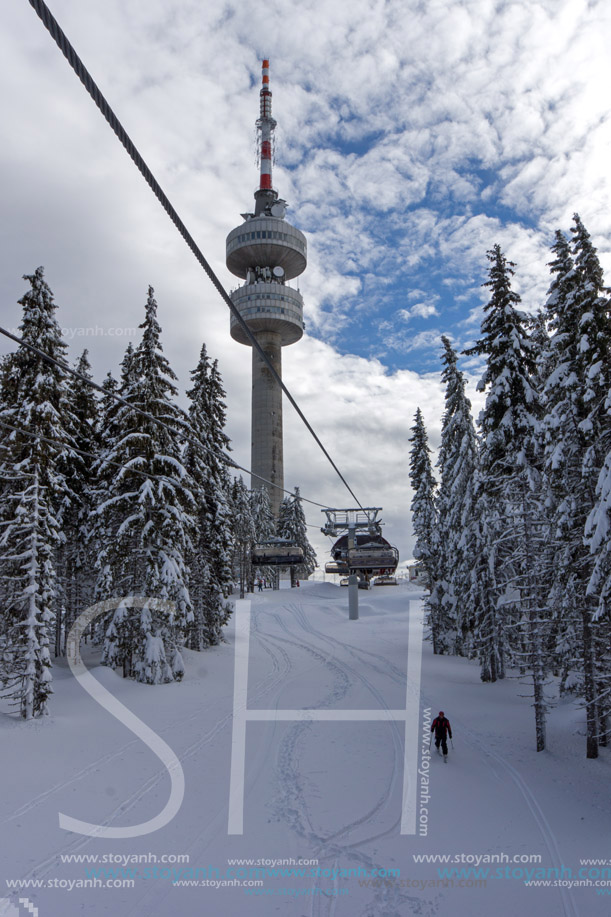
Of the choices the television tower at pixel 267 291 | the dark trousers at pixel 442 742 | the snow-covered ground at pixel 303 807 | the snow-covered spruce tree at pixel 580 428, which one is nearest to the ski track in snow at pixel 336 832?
the snow-covered ground at pixel 303 807

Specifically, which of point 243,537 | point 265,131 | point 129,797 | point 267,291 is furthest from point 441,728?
point 265,131

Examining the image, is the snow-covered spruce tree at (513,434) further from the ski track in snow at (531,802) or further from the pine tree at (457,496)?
the pine tree at (457,496)

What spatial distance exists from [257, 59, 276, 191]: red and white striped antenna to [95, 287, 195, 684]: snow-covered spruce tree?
111047mm

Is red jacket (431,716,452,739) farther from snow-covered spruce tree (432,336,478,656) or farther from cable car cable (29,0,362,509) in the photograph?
cable car cable (29,0,362,509)

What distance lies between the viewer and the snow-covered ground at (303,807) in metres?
9.47

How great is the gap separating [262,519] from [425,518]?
5042 cm

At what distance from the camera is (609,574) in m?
13.4

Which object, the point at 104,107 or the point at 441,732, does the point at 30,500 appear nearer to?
the point at 441,732

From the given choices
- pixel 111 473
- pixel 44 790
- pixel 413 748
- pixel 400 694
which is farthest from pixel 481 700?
pixel 111 473

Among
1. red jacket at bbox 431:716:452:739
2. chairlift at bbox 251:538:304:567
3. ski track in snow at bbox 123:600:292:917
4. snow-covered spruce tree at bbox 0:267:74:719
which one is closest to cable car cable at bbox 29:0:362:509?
ski track in snow at bbox 123:600:292:917

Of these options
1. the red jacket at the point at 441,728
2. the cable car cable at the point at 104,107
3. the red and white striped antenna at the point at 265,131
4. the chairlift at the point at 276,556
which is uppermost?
the red and white striped antenna at the point at 265,131

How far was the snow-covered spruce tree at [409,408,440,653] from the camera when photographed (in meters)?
37.6

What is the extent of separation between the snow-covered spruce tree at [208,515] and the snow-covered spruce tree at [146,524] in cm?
482

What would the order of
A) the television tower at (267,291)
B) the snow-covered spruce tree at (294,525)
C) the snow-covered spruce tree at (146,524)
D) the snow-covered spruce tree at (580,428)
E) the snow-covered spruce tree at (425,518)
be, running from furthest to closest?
the television tower at (267,291), the snow-covered spruce tree at (294,525), the snow-covered spruce tree at (425,518), the snow-covered spruce tree at (146,524), the snow-covered spruce tree at (580,428)
